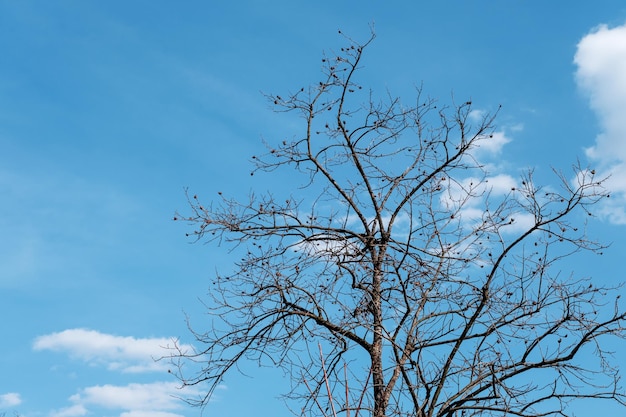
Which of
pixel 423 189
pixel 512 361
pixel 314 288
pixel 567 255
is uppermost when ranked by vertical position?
pixel 423 189

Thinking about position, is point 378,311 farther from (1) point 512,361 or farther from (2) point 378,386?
(1) point 512,361

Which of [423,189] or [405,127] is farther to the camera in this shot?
[405,127]

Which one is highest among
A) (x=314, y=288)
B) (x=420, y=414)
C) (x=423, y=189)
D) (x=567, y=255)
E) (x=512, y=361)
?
(x=423, y=189)

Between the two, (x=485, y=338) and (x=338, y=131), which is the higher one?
(x=338, y=131)

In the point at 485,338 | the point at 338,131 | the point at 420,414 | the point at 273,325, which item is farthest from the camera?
the point at 338,131

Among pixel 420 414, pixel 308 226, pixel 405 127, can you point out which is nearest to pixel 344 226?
pixel 308 226

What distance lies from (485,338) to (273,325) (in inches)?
77.6

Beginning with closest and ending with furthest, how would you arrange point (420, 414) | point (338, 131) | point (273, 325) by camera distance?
1. point (420, 414)
2. point (273, 325)
3. point (338, 131)

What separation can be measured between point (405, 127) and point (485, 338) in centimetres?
250

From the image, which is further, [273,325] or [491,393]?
[273,325]

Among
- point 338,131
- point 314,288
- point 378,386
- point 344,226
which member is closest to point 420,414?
point 378,386

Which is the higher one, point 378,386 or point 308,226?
point 308,226

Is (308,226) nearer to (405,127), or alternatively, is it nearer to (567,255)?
(405,127)

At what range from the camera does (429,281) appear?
6.94m
